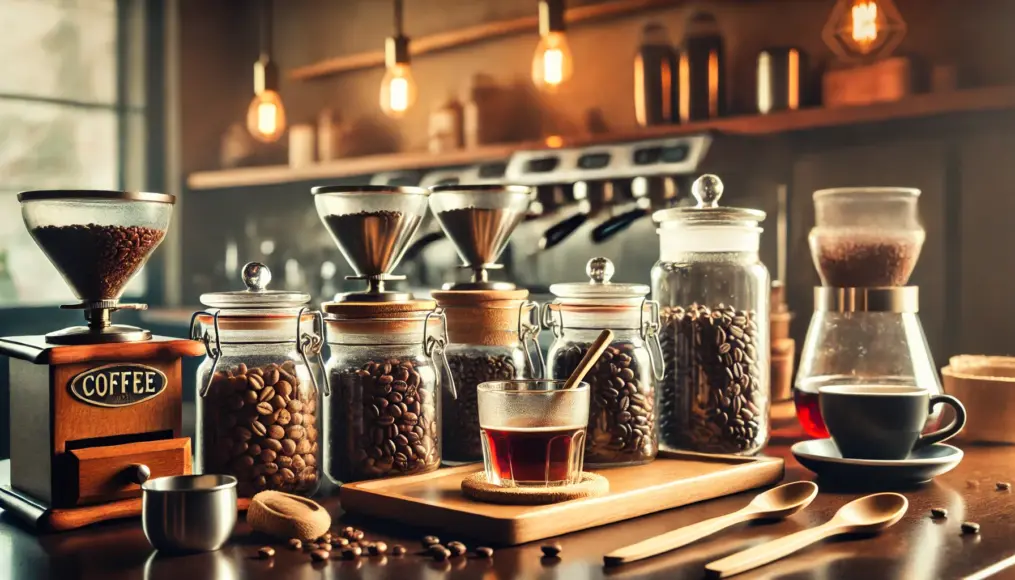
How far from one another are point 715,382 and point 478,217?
1.30 feet

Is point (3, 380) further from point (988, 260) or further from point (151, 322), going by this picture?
point (988, 260)

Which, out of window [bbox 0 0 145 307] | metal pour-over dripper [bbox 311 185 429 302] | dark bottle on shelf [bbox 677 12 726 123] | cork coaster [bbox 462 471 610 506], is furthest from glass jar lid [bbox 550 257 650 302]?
window [bbox 0 0 145 307]

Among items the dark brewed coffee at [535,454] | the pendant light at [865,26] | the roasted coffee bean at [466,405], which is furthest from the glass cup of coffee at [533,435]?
the pendant light at [865,26]

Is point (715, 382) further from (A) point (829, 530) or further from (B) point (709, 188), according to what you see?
(A) point (829, 530)

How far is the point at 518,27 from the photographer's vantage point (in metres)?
4.23

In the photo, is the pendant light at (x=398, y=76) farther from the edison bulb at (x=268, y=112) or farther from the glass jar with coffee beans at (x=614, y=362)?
the glass jar with coffee beans at (x=614, y=362)

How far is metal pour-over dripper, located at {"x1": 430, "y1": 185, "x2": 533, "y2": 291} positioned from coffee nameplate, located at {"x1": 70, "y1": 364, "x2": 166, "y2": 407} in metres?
0.44

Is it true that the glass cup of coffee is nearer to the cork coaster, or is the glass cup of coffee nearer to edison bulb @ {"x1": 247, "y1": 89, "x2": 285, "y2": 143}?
the cork coaster

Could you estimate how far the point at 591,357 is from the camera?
4.11 feet

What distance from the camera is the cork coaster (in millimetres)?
1058

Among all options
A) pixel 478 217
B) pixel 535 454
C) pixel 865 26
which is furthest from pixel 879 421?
pixel 865 26

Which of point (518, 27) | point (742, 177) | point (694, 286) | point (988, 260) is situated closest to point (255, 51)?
point (518, 27)

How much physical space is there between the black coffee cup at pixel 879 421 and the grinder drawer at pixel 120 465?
0.78 m

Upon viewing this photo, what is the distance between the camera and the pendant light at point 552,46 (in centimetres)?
315
